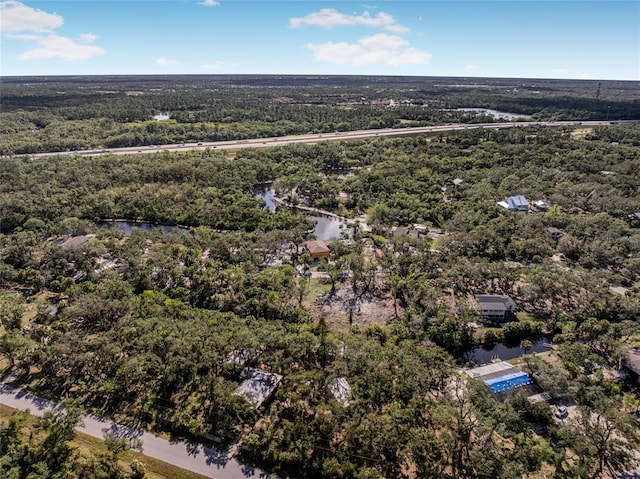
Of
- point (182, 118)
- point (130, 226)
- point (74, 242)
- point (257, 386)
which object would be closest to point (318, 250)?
point (257, 386)

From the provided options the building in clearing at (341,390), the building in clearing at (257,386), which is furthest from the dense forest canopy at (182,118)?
the building in clearing at (341,390)

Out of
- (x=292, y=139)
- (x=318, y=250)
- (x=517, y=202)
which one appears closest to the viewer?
(x=318, y=250)

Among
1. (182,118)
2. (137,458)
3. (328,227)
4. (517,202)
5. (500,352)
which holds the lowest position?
(500,352)

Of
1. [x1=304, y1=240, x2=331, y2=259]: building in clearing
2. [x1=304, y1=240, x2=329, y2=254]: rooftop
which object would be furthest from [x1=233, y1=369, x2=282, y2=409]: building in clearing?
[x1=304, y1=240, x2=329, y2=254]: rooftop

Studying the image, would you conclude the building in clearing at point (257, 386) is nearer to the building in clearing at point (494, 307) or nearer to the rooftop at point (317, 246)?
the building in clearing at point (494, 307)

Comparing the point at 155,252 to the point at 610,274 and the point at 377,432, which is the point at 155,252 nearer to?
the point at 377,432

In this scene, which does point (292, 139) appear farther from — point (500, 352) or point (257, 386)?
point (257, 386)

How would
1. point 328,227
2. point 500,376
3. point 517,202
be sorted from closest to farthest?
point 500,376, point 328,227, point 517,202
